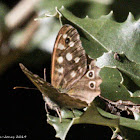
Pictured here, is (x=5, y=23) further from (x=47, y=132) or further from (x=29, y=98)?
(x=47, y=132)

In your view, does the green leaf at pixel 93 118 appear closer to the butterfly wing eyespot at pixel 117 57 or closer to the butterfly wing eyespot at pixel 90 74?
the butterfly wing eyespot at pixel 117 57

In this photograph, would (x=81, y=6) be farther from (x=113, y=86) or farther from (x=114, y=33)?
(x=113, y=86)

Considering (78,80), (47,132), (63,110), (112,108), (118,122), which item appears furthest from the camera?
(47,132)

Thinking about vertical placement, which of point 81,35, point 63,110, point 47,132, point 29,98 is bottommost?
point 47,132

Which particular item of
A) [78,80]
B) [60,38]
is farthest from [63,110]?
[60,38]

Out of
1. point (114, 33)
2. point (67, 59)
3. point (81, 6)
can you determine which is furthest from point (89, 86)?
point (81, 6)

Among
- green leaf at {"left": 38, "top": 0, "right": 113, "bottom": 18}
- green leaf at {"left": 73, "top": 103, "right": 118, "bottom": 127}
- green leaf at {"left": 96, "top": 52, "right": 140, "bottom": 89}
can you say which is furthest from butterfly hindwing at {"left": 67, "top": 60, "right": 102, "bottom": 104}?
green leaf at {"left": 38, "top": 0, "right": 113, "bottom": 18}
